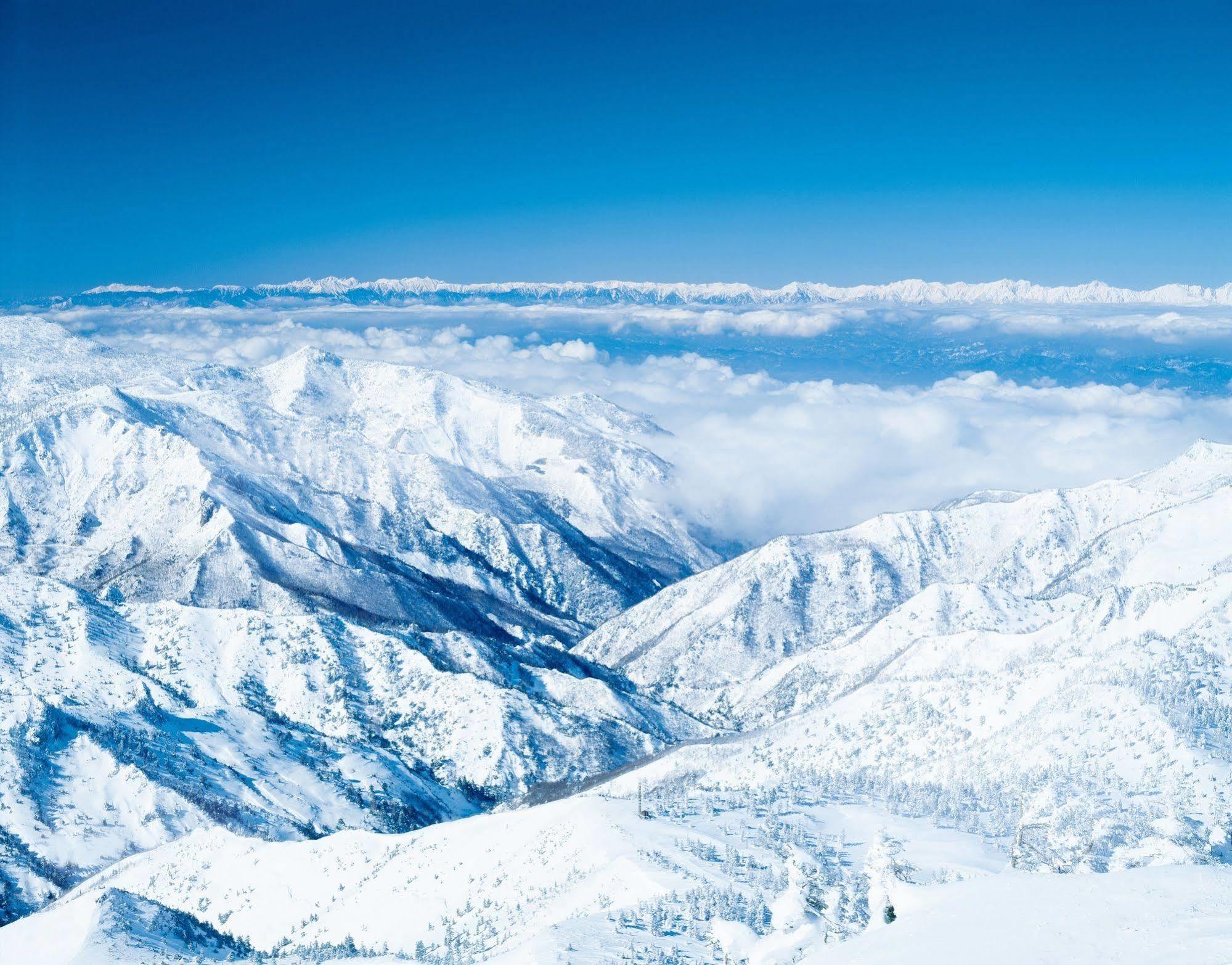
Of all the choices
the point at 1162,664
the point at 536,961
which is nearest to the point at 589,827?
the point at 536,961

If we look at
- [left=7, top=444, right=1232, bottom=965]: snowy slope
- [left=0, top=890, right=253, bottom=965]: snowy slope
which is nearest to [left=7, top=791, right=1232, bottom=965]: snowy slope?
[left=7, top=444, right=1232, bottom=965]: snowy slope

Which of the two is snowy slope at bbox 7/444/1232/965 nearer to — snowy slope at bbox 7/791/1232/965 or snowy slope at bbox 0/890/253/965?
snowy slope at bbox 7/791/1232/965

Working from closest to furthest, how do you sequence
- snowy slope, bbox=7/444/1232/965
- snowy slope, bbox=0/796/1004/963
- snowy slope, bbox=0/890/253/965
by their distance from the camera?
snowy slope, bbox=7/444/1232/965 → snowy slope, bbox=0/796/1004/963 → snowy slope, bbox=0/890/253/965

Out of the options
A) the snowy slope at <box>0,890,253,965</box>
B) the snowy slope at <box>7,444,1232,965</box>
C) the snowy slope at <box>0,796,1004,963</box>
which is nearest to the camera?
the snowy slope at <box>7,444,1232,965</box>

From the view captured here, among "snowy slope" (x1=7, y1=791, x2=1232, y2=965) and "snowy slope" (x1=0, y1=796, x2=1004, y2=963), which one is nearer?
"snowy slope" (x1=7, y1=791, x2=1232, y2=965)

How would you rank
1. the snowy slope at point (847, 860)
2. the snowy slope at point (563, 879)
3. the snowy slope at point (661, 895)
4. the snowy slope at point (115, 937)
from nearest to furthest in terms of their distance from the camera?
the snowy slope at point (661, 895)
the snowy slope at point (847, 860)
the snowy slope at point (563, 879)
the snowy slope at point (115, 937)

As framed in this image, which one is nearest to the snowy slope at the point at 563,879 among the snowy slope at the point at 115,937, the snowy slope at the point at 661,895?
the snowy slope at the point at 661,895

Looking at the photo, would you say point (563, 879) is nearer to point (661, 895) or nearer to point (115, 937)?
point (661, 895)

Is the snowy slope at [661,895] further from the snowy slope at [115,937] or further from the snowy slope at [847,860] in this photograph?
the snowy slope at [115,937]

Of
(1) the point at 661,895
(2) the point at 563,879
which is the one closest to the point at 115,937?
(2) the point at 563,879

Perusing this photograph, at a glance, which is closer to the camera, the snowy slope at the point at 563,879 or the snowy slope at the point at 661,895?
the snowy slope at the point at 661,895

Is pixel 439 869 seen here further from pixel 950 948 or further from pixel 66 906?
pixel 950 948
